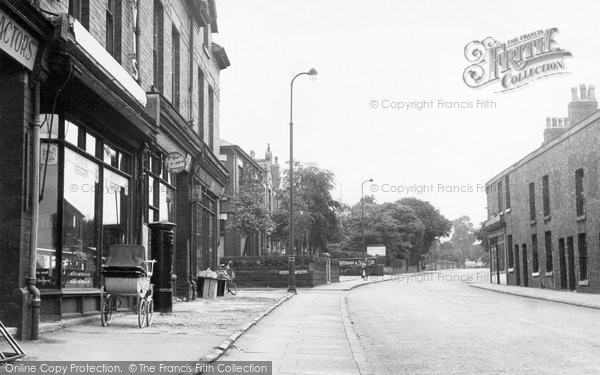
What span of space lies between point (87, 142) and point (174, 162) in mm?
5349

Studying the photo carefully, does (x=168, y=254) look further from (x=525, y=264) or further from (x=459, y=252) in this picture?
(x=459, y=252)

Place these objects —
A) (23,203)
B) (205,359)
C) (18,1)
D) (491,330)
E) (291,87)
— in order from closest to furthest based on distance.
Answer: (205,359), (18,1), (23,203), (491,330), (291,87)

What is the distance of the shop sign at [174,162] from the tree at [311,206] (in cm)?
3615

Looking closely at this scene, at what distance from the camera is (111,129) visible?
1423 cm

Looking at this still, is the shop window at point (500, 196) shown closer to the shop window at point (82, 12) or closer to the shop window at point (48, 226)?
the shop window at point (82, 12)

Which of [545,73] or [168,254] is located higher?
[545,73]

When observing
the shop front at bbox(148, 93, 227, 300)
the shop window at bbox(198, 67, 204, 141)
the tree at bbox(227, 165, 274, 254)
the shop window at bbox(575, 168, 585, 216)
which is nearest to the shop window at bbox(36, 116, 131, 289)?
the shop front at bbox(148, 93, 227, 300)

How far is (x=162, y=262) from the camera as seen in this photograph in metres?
14.9

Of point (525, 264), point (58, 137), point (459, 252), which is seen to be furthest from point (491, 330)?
point (459, 252)

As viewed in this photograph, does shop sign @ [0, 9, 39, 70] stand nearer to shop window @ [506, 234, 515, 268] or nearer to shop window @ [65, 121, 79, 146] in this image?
shop window @ [65, 121, 79, 146]

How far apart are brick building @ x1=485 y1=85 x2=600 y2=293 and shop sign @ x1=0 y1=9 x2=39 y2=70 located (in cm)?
2408

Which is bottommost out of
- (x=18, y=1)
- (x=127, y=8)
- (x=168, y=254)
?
(x=168, y=254)

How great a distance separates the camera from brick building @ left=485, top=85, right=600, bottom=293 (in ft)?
95.9

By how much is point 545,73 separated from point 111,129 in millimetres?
22542
